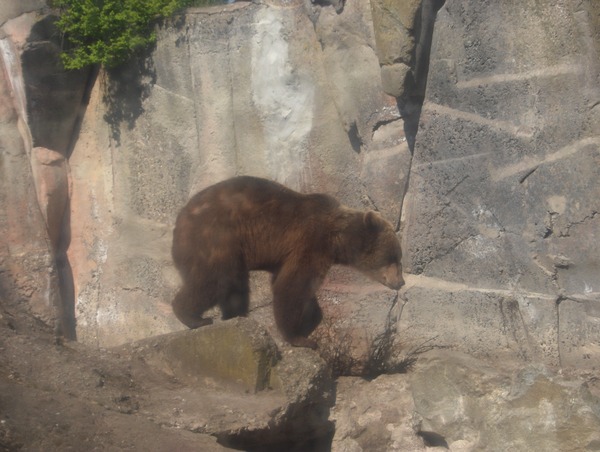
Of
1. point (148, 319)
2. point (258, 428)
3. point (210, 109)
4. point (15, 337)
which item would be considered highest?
point (210, 109)

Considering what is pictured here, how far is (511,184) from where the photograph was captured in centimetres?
648

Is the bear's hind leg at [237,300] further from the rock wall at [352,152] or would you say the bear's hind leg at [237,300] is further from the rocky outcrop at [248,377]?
the rocky outcrop at [248,377]

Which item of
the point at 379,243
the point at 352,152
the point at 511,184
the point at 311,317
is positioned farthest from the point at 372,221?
the point at 511,184

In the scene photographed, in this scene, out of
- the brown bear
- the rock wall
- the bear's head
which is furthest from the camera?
the bear's head

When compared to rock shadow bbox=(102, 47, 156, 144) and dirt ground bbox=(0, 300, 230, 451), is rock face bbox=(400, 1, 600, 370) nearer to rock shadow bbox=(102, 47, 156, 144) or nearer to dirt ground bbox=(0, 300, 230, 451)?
dirt ground bbox=(0, 300, 230, 451)

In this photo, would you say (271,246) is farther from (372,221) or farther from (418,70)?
(418,70)

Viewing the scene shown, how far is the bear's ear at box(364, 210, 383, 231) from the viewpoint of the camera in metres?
Answer: 7.18

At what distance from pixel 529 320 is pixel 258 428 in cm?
240

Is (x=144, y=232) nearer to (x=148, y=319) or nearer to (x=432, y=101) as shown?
(x=148, y=319)

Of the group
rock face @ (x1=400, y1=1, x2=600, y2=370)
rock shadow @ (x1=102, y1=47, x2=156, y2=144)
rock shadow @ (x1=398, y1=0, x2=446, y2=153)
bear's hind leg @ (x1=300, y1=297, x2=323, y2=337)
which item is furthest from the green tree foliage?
bear's hind leg @ (x1=300, y1=297, x2=323, y2=337)

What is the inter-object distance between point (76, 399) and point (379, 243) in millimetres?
3238

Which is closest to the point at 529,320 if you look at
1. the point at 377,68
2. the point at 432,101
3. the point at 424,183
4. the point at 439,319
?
the point at 439,319

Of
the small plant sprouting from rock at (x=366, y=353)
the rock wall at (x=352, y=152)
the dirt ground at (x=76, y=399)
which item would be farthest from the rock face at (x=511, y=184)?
the dirt ground at (x=76, y=399)

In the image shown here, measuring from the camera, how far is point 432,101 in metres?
6.79
